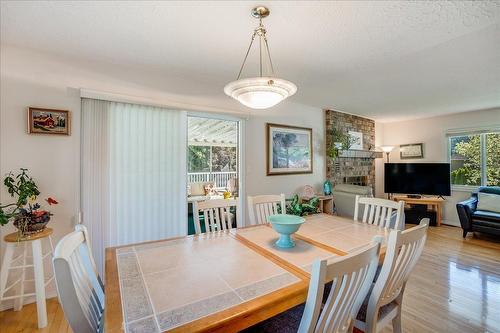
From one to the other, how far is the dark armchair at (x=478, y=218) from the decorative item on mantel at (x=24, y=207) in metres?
5.58

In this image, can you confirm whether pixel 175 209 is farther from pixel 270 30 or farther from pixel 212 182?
pixel 212 182

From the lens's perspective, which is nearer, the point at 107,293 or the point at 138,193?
A: the point at 107,293

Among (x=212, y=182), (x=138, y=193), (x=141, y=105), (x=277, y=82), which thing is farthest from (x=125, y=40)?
(x=212, y=182)

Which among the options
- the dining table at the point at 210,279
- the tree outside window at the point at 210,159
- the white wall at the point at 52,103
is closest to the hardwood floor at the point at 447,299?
the white wall at the point at 52,103

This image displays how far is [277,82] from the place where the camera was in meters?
1.37

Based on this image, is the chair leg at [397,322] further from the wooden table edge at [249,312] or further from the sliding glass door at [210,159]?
the sliding glass door at [210,159]

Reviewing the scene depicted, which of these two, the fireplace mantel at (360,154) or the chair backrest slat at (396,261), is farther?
the fireplace mantel at (360,154)

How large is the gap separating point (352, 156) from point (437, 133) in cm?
194

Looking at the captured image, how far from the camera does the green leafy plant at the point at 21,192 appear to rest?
1.91 m

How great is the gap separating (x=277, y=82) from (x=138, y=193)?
2.10 meters

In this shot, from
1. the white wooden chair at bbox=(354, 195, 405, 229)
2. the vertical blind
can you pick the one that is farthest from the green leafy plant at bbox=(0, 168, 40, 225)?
the white wooden chair at bbox=(354, 195, 405, 229)

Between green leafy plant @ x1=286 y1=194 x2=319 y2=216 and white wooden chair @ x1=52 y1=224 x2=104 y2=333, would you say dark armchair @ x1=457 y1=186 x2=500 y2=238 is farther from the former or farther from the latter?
white wooden chair @ x1=52 y1=224 x2=104 y2=333

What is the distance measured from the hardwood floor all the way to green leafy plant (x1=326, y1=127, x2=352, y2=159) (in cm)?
204

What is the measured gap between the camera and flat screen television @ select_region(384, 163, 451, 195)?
4.49 meters
